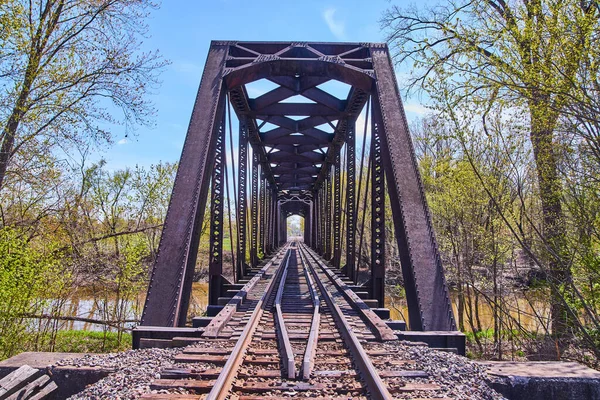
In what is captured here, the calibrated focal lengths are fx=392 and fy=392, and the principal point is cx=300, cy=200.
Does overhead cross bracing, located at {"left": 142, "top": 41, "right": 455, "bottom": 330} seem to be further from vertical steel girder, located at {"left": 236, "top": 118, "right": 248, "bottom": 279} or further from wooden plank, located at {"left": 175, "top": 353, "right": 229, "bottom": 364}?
wooden plank, located at {"left": 175, "top": 353, "right": 229, "bottom": 364}

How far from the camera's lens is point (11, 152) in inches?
297

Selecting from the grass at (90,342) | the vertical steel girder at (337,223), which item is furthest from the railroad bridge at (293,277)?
the grass at (90,342)

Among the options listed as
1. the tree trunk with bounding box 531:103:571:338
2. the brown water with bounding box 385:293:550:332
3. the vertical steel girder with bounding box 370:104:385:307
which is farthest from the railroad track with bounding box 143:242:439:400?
the brown water with bounding box 385:293:550:332

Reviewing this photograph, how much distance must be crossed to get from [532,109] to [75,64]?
30.0 feet

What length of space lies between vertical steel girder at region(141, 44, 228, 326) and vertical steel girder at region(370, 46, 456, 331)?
297cm

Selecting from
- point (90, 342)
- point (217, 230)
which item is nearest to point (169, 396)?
point (217, 230)

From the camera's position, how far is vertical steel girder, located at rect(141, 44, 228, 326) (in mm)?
4992

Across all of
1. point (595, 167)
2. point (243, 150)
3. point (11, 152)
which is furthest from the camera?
point (243, 150)

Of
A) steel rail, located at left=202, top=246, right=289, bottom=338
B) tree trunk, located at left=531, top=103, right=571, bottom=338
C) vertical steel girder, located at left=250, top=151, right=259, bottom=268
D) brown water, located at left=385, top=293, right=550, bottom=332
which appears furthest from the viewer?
vertical steel girder, located at left=250, top=151, right=259, bottom=268

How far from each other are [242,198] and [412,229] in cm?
728

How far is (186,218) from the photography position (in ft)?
18.6

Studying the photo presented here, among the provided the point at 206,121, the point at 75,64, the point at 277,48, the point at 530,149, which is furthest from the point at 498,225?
the point at 75,64

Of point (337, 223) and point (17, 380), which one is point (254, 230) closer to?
point (337, 223)

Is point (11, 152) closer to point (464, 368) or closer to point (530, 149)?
point (464, 368)
